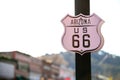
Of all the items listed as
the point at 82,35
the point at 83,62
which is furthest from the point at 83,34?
the point at 83,62

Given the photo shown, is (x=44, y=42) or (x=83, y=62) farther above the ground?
(x=44, y=42)

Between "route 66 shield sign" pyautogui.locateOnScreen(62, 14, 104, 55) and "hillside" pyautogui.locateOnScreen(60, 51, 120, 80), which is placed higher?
"route 66 shield sign" pyautogui.locateOnScreen(62, 14, 104, 55)

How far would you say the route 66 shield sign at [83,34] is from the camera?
1.76 meters

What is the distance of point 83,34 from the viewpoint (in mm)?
1774

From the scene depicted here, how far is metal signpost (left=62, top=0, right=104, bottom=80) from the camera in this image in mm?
1734

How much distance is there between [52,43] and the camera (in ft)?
6.15

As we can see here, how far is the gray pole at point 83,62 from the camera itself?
1.72 m

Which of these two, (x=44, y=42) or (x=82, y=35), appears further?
(x=44, y=42)

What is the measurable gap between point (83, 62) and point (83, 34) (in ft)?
0.57

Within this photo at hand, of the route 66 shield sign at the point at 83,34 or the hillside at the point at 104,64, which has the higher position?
the route 66 shield sign at the point at 83,34

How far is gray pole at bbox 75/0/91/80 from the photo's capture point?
1716 mm

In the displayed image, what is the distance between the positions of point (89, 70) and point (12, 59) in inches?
19.7

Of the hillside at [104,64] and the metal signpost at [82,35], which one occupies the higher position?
the metal signpost at [82,35]

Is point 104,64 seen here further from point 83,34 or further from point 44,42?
point 44,42
